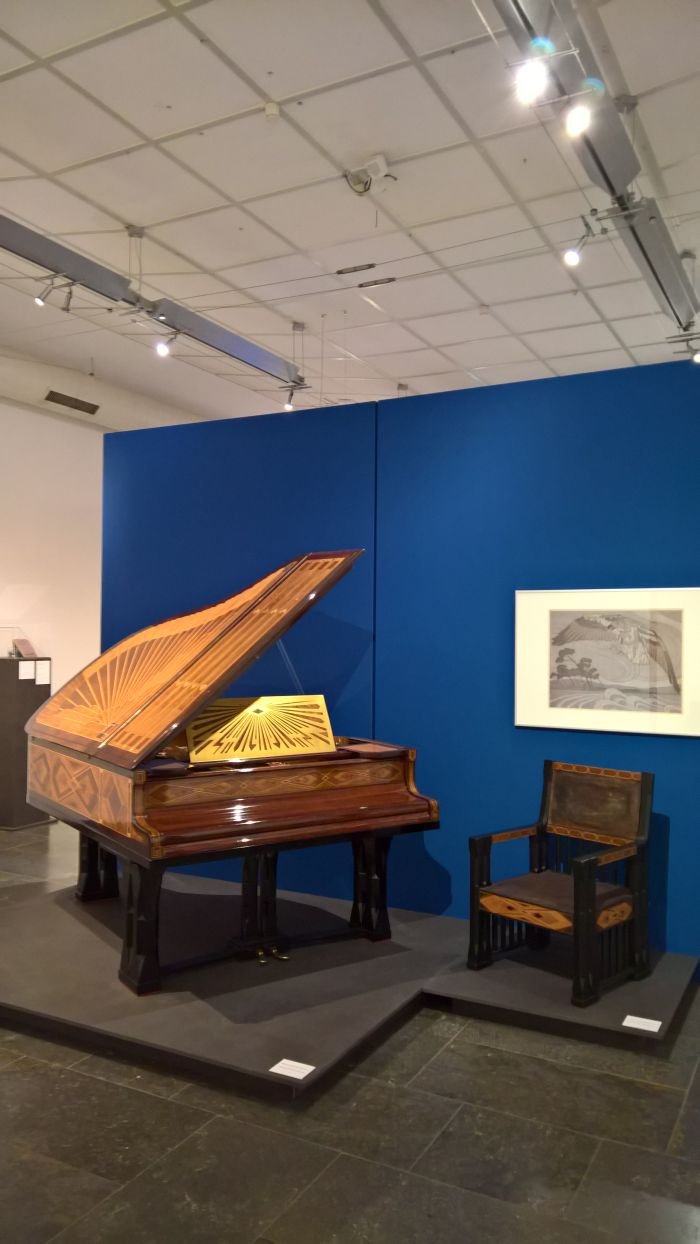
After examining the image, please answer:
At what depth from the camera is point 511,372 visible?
26.2 ft

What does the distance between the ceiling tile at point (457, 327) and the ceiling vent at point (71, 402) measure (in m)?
3.17

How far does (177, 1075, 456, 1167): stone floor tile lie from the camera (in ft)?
8.18

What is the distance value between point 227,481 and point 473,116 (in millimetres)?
2230

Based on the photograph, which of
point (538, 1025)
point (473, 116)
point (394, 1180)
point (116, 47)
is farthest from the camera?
point (473, 116)

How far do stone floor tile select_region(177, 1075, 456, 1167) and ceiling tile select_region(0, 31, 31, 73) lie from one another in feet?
13.4

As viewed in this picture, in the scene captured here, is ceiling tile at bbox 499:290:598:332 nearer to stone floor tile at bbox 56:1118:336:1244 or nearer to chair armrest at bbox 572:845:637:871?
chair armrest at bbox 572:845:637:871

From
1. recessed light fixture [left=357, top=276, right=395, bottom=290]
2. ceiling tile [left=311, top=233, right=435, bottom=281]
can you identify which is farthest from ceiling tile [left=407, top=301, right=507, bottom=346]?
ceiling tile [left=311, top=233, right=435, bottom=281]

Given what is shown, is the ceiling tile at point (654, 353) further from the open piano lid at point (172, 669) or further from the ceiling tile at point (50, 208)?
the open piano lid at point (172, 669)

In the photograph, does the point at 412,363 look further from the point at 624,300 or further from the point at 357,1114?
the point at 357,1114

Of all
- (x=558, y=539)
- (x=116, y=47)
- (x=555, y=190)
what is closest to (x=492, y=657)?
(x=558, y=539)

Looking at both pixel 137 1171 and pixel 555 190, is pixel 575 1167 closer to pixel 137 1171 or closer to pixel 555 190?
pixel 137 1171

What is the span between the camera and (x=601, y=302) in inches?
247

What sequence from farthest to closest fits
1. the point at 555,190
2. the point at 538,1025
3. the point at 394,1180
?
the point at 555,190 → the point at 538,1025 → the point at 394,1180

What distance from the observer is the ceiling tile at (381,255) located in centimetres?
538
